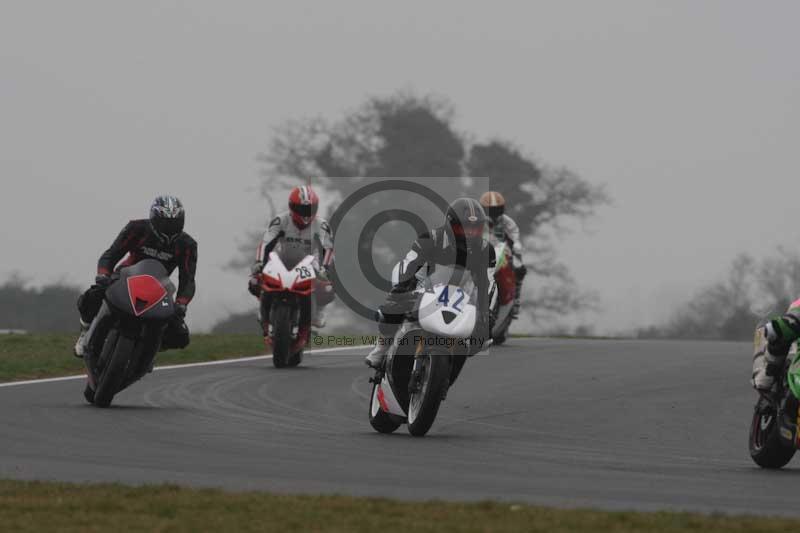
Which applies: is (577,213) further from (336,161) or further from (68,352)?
(68,352)

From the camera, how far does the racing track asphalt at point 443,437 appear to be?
392 inches

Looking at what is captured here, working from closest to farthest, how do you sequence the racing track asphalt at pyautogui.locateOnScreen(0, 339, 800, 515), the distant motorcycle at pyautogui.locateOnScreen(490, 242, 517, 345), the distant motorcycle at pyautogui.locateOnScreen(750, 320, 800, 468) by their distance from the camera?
1. the racing track asphalt at pyautogui.locateOnScreen(0, 339, 800, 515)
2. the distant motorcycle at pyautogui.locateOnScreen(750, 320, 800, 468)
3. the distant motorcycle at pyautogui.locateOnScreen(490, 242, 517, 345)

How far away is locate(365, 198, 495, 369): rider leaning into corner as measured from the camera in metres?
12.8

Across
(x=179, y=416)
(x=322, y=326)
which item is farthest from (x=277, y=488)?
(x=322, y=326)

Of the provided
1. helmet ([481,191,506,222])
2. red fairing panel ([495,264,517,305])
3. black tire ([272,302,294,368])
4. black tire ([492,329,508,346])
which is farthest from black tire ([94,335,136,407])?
black tire ([492,329,508,346])

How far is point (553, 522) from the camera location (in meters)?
8.33

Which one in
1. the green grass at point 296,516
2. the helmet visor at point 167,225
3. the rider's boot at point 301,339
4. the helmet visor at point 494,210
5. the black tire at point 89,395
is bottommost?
the rider's boot at point 301,339

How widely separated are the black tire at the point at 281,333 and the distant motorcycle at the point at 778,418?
8.86 meters

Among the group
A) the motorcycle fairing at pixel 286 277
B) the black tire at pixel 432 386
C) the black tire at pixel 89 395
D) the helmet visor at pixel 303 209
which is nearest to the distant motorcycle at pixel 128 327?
the black tire at pixel 89 395

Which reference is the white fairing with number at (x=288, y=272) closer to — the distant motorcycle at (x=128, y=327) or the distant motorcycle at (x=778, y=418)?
the distant motorcycle at (x=128, y=327)

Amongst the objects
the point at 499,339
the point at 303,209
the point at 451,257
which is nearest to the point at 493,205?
the point at 499,339

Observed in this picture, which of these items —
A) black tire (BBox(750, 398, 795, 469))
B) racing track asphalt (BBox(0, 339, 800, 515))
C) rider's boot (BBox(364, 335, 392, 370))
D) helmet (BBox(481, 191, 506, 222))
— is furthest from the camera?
helmet (BBox(481, 191, 506, 222))

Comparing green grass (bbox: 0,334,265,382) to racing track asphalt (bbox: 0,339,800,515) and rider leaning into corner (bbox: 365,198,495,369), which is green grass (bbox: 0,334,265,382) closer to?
racing track asphalt (bbox: 0,339,800,515)

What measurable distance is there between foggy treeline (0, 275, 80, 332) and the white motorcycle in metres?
23.0
